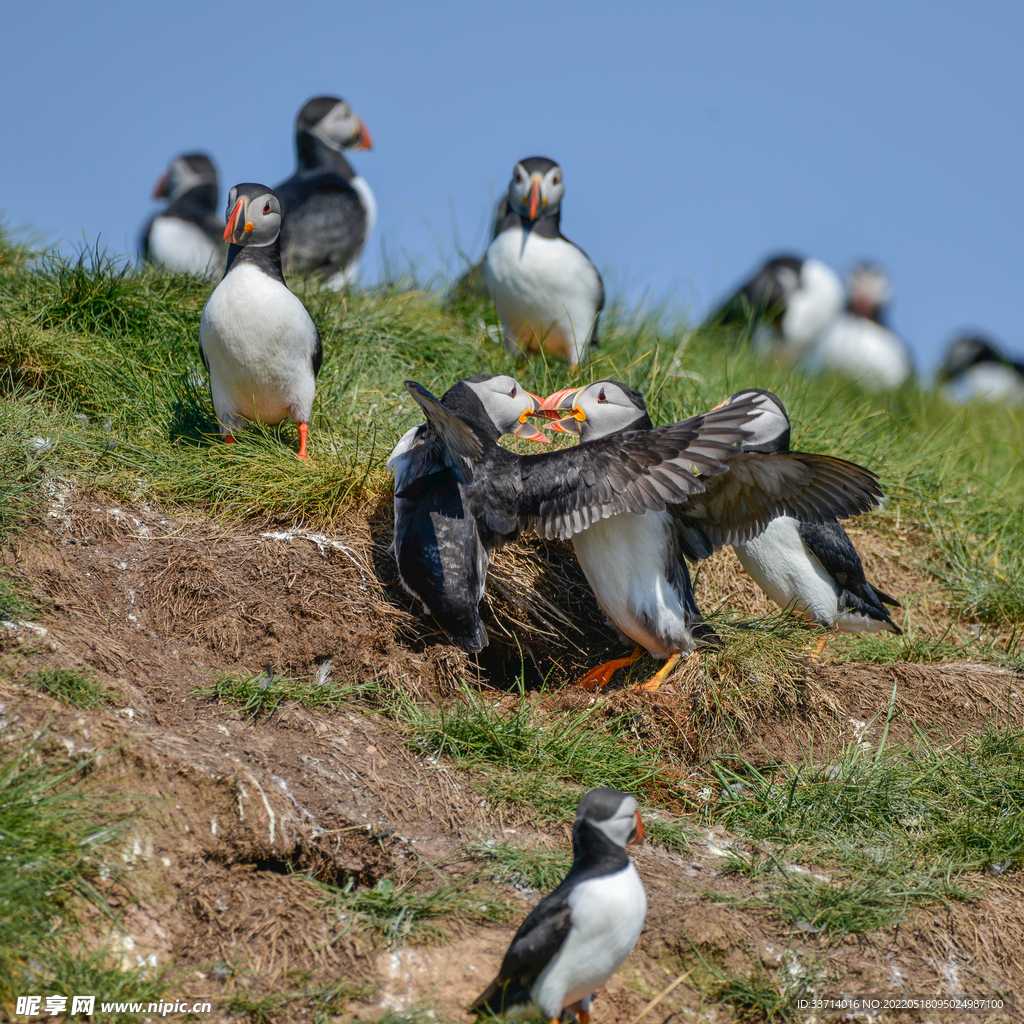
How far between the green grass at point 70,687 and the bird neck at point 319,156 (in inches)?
245

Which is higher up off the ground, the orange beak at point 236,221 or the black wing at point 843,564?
the orange beak at point 236,221

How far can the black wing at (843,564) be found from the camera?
5.04 meters

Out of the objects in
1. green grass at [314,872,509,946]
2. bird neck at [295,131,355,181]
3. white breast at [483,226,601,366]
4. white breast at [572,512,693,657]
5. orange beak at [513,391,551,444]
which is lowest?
green grass at [314,872,509,946]

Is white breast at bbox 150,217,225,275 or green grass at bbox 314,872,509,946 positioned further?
white breast at bbox 150,217,225,275

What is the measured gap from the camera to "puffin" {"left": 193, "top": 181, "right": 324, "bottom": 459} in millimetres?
4547

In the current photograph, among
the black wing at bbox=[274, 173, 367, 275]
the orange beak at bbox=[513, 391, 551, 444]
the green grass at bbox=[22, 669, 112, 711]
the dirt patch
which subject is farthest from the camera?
the black wing at bbox=[274, 173, 367, 275]

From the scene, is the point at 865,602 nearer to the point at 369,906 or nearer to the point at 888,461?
the point at 888,461

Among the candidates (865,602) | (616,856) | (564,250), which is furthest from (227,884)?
(564,250)

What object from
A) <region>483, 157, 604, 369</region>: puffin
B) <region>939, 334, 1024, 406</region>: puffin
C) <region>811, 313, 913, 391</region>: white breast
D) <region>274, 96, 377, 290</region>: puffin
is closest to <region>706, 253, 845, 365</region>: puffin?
<region>811, 313, 913, 391</region>: white breast

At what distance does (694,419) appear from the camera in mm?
4230

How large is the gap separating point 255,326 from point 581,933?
9.12 ft

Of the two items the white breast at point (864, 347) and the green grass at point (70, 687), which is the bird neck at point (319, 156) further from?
the green grass at point (70, 687)

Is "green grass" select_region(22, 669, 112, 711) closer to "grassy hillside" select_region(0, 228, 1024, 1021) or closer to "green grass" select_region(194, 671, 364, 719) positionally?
"grassy hillside" select_region(0, 228, 1024, 1021)

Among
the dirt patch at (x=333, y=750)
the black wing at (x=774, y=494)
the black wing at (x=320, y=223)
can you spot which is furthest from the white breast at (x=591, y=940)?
the black wing at (x=320, y=223)
